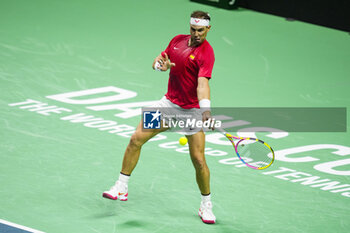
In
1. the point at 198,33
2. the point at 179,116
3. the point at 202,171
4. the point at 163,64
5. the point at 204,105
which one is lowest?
the point at 202,171

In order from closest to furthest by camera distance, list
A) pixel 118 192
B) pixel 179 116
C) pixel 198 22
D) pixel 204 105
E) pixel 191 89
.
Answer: pixel 204 105
pixel 198 22
pixel 191 89
pixel 179 116
pixel 118 192

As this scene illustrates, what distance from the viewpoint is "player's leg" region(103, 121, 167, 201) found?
27.8 ft

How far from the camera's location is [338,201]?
9375mm

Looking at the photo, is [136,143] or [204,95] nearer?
[204,95]

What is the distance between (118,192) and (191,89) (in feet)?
4.66

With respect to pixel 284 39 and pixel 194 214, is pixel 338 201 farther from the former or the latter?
pixel 284 39

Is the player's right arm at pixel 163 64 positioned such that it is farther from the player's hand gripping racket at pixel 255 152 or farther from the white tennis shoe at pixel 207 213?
the white tennis shoe at pixel 207 213

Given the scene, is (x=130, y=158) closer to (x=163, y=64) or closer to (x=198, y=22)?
(x=163, y=64)

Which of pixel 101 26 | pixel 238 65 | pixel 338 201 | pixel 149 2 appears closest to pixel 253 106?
pixel 238 65

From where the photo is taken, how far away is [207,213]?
852cm

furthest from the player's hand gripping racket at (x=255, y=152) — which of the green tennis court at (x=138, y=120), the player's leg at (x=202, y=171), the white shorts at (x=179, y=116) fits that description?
the green tennis court at (x=138, y=120)

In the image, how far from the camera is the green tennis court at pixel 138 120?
8.76 meters

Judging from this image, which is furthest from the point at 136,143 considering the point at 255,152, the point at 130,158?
the point at 255,152

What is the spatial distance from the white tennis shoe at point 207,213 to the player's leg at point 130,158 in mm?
880
